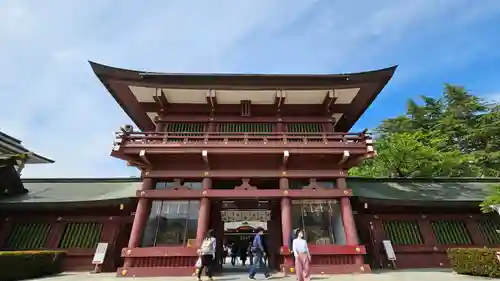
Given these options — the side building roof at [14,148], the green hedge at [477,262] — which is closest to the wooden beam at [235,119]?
the green hedge at [477,262]

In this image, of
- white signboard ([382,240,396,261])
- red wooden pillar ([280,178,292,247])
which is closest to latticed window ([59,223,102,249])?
red wooden pillar ([280,178,292,247])

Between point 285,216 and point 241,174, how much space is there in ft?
8.29

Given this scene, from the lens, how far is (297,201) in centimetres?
1125

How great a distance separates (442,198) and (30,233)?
67.1 ft

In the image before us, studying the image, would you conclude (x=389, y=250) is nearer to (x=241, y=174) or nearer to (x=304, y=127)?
(x=304, y=127)

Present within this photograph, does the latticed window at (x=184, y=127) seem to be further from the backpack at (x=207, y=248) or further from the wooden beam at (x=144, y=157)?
the backpack at (x=207, y=248)

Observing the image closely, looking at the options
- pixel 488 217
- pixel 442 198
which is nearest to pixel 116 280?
pixel 442 198

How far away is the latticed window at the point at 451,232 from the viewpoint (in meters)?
12.9

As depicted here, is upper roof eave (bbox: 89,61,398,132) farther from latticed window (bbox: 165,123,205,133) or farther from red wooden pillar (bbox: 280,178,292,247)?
red wooden pillar (bbox: 280,178,292,247)

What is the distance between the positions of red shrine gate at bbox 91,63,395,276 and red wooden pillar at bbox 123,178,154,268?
0.12ft

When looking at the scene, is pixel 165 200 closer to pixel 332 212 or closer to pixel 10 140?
pixel 332 212

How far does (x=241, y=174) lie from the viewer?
11398 mm

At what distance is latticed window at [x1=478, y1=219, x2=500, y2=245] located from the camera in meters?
12.9

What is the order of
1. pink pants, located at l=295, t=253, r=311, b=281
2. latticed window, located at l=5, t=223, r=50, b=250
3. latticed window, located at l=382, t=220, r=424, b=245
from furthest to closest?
latticed window, located at l=382, t=220, r=424, b=245, latticed window, located at l=5, t=223, r=50, b=250, pink pants, located at l=295, t=253, r=311, b=281
